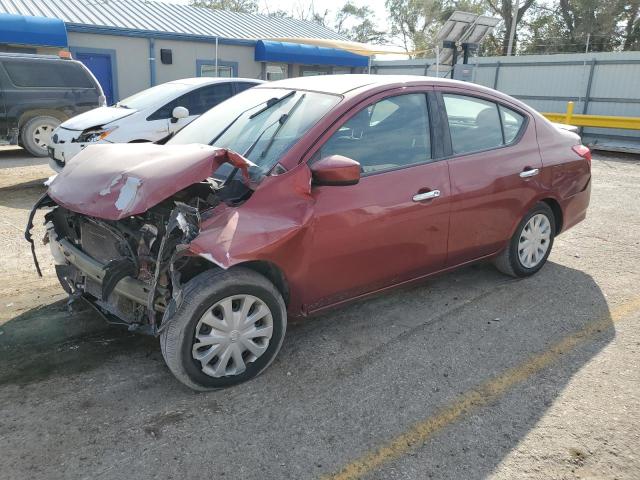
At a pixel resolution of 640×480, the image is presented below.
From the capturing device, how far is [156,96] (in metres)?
8.18

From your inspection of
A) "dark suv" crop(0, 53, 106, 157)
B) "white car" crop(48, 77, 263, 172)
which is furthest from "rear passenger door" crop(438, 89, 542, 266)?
Answer: "dark suv" crop(0, 53, 106, 157)

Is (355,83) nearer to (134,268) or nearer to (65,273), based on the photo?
(134,268)

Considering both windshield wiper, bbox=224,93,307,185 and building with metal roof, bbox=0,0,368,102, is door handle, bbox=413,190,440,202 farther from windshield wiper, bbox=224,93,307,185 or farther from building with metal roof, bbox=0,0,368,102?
building with metal roof, bbox=0,0,368,102

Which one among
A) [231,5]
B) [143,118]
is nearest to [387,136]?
[143,118]

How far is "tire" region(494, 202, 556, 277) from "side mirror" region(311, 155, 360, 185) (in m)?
2.03

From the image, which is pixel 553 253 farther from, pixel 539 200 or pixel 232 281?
pixel 232 281

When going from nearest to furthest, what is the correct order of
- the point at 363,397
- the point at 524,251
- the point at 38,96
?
1. the point at 363,397
2. the point at 524,251
3. the point at 38,96

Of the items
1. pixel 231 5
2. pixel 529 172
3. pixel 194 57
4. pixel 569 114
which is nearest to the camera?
pixel 529 172

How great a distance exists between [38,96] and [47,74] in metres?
0.50

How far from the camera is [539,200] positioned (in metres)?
4.50

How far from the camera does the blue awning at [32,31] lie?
44.4ft

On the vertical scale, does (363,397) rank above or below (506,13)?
below

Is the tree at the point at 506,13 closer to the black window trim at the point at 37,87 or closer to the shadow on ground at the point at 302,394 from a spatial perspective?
the black window trim at the point at 37,87

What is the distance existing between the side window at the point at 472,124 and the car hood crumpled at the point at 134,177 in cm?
172
